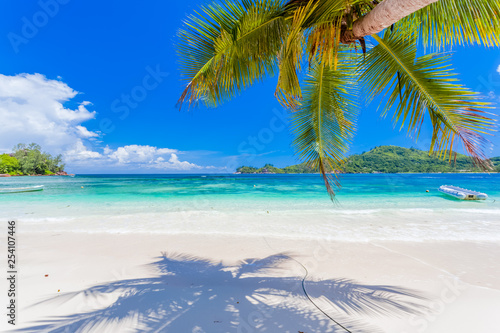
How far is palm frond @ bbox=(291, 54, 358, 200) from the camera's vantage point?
367 centimetres

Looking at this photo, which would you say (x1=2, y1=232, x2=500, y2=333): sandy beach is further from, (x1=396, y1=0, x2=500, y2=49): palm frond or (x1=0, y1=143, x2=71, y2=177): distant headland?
(x1=0, y1=143, x2=71, y2=177): distant headland

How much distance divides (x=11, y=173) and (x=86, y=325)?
9966 centimetres

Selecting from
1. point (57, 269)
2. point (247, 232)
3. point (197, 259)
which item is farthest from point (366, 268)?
point (57, 269)

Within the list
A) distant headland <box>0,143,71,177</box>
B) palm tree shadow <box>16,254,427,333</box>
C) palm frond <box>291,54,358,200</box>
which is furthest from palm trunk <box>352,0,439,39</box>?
distant headland <box>0,143,71,177</box>

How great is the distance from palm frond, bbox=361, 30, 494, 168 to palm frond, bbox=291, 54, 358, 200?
459 millimetres

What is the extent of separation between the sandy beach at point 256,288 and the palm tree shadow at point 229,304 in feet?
0.04

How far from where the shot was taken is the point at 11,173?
7250cm

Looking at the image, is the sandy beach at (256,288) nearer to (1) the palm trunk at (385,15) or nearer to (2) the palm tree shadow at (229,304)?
(2) the palm tree shadow at (229,304)

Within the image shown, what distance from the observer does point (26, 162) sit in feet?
246

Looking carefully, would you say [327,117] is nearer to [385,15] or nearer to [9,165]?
[385,15]

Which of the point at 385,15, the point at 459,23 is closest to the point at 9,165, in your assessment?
the point at 385,15

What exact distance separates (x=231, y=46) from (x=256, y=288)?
3256 millimetres

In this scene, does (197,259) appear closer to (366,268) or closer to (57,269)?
(57,269)

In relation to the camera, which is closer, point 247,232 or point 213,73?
point 213,73
